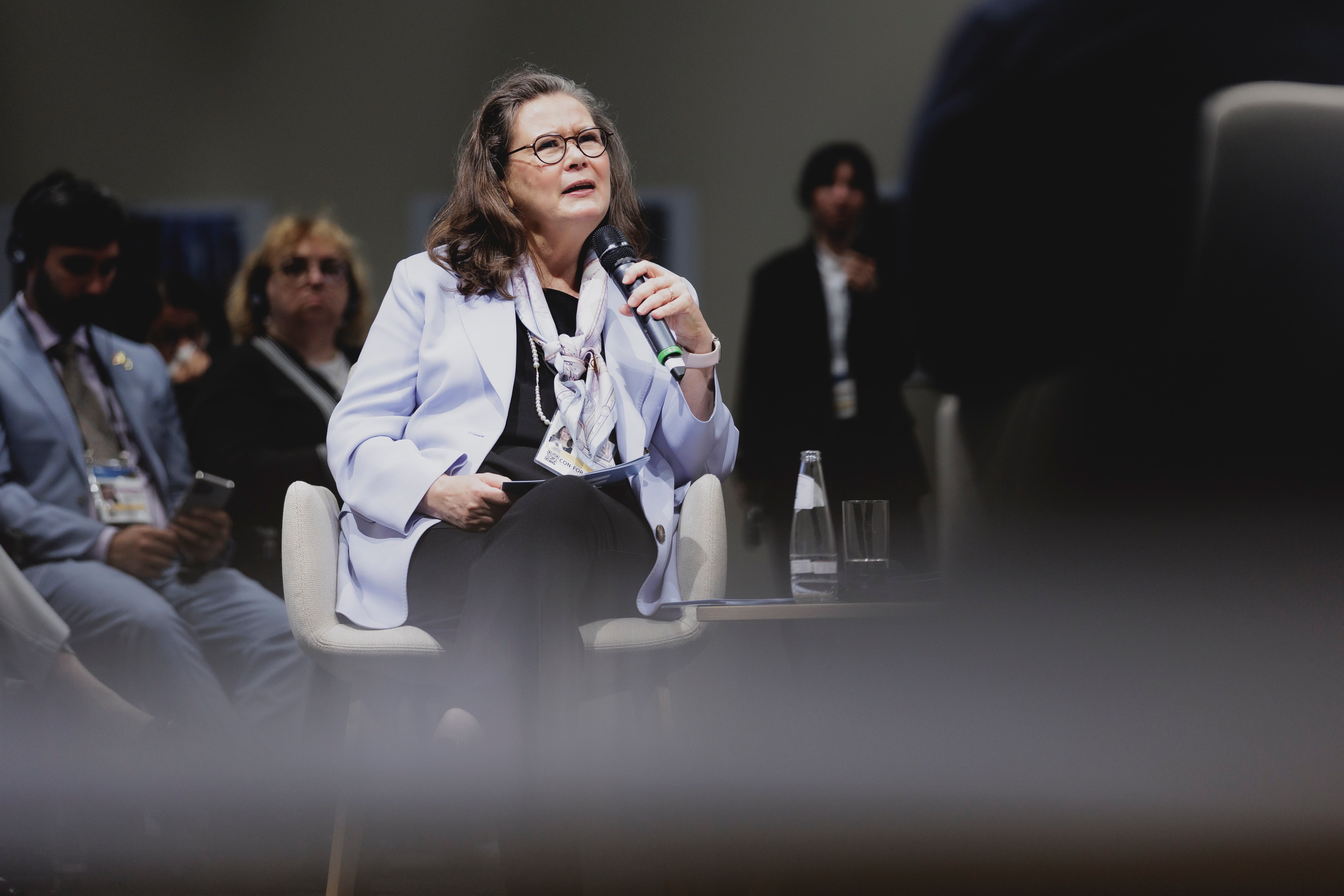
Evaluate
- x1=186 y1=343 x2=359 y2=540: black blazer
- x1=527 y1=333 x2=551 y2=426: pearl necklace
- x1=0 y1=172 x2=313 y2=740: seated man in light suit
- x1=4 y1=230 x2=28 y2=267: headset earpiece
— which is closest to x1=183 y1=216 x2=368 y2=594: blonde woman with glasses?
x1=186 y1=343 x2=359 y2=540: black blazer

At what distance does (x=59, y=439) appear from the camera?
100 inches

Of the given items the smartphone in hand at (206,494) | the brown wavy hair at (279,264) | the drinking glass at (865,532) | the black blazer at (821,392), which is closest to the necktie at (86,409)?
the smartphone in hand at (206,494)

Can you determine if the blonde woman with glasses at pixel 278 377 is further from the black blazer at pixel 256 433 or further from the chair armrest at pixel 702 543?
the chair armrest at pixel 702 543

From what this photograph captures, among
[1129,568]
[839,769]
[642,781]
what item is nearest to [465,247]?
[642,781]

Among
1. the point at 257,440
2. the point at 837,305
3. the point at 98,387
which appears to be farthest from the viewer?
Result: the point at 837,305

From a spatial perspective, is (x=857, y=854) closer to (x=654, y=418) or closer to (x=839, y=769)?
(x=839, y=769)

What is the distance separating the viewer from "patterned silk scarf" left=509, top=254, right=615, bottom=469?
5.58 feet

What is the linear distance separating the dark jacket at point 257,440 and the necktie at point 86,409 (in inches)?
9.5

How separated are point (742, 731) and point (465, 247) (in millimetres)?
2197

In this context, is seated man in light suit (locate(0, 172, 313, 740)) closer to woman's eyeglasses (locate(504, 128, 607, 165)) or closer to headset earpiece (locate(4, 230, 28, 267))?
headset earpiece (locate(4, 230, 28, 267))

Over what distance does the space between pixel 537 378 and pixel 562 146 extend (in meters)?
0.36

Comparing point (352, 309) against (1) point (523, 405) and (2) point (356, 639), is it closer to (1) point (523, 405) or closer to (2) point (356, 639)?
(1) point (523, 405)

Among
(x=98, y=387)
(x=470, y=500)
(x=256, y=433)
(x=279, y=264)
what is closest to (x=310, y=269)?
(x=279, y=264)

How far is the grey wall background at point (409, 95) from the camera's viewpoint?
3.69 meters
